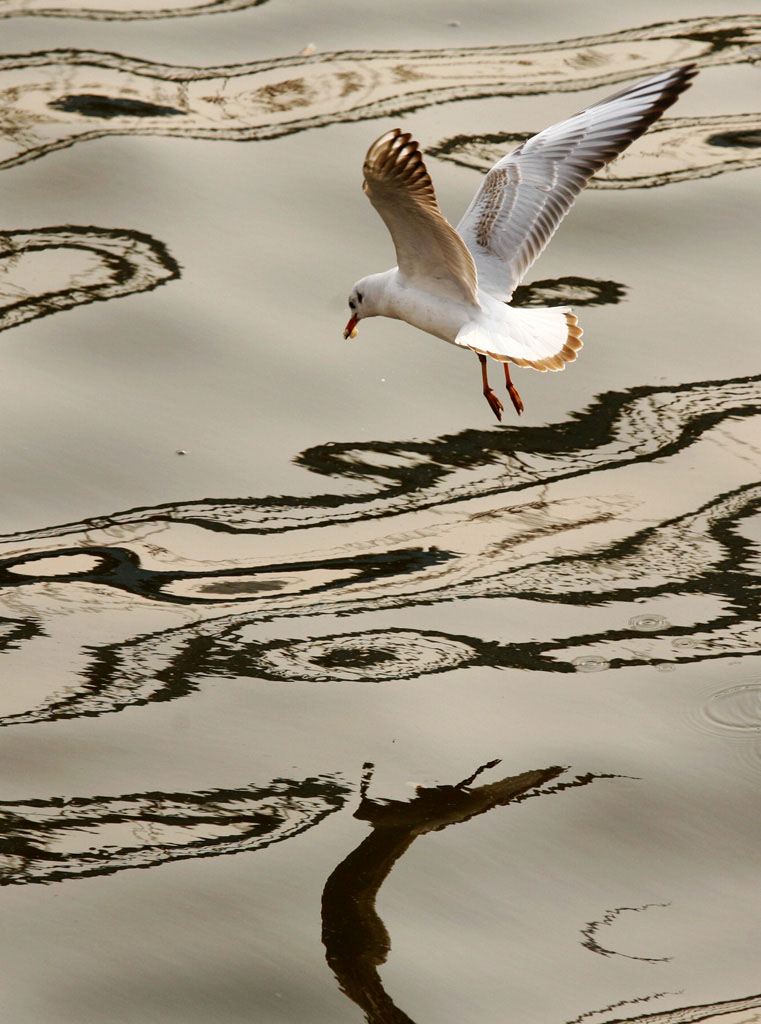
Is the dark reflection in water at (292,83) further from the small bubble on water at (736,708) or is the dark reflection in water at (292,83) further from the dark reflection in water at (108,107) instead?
the small bubble on water at (736,708)

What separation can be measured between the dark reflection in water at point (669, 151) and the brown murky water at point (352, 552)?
2 cm

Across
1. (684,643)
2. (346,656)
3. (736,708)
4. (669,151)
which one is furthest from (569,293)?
(736,708)

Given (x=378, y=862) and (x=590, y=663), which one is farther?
(x=590, y=663)

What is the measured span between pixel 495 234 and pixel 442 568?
1.51 m

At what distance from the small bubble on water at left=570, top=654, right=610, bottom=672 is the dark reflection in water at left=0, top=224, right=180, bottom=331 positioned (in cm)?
263

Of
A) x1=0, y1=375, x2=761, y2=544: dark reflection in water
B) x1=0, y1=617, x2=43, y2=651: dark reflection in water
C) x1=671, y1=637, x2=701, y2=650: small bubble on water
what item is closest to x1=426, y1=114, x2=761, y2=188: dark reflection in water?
x1=0, y1=375, x2=761, y2=544: dark reflection in water

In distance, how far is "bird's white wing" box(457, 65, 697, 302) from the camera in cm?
562

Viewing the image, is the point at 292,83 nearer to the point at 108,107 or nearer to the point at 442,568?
the point at 108,107

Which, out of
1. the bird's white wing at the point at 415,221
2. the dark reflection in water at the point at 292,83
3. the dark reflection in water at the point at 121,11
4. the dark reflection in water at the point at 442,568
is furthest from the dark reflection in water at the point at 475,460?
the dark reflection in water at the point at 121,11

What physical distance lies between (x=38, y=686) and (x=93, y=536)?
812mm

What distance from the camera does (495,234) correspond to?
5.63 metres

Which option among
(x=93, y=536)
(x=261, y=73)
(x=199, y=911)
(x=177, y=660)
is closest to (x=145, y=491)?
(x=93, y=536)

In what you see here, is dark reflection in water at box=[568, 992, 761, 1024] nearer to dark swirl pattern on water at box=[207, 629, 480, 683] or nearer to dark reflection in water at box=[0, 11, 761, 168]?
dark swirl pattern on water at box=[207, 629, 480, 683]

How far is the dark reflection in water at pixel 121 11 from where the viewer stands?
7.90m
